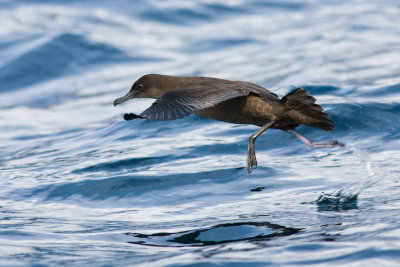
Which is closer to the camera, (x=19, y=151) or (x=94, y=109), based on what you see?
(x=19, y=151)

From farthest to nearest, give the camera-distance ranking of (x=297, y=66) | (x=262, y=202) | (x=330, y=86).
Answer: (x=297, y=66)
(x=330, y=86)
(x=262, y=202)

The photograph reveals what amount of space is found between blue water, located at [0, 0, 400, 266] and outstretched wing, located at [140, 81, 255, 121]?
2.68ft

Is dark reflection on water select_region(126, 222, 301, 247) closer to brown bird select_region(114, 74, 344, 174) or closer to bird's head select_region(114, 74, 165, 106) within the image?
brown bird select_region(114, 74, 344, 174)

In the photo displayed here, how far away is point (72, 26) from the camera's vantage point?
46.5 ft

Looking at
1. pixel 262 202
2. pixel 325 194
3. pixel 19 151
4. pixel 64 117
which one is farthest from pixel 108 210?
pixel 64 117

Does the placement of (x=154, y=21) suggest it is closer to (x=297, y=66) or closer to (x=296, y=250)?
(x=297, y=66)

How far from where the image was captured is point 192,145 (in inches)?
311

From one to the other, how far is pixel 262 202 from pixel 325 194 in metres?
0.49

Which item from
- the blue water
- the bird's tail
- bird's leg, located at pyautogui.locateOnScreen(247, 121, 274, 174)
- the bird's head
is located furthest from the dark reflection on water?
the bird's head

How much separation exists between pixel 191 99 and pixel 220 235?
0.99 metres

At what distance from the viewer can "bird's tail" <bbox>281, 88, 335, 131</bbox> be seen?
225 inches

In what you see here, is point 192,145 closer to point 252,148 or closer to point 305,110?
point 252,148

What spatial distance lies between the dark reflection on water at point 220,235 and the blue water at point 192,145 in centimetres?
2

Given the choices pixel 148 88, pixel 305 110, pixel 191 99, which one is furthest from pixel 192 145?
pixel 191 99
